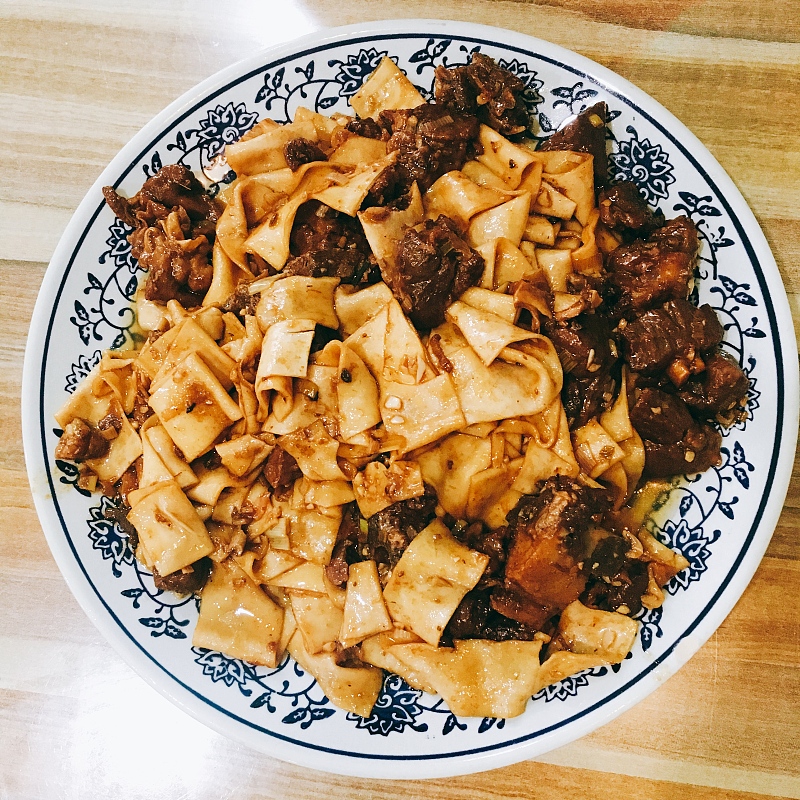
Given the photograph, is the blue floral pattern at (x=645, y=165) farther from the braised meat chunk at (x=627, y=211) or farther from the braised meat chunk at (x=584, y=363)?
the braised meat chunk at (x=584, y=363)

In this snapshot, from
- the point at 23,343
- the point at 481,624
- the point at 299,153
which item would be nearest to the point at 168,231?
the point at 299,153

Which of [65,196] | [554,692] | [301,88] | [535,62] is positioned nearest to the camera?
[554,692]

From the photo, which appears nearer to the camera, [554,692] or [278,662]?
[554,692]

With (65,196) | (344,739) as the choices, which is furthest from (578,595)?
(65,196)

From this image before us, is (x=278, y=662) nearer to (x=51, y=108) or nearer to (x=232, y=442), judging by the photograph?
(x=232, y=442)

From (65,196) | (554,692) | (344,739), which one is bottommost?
(344,739)

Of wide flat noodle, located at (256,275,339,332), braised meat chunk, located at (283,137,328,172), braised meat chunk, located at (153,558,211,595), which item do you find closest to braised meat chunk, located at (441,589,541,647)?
braised meat chunk, located at (153,558,211,595)

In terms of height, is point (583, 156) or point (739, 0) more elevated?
point (739, 0)

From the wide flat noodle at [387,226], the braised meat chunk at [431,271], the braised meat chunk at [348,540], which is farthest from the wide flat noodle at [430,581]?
the wide flat noodle at [387,226]
